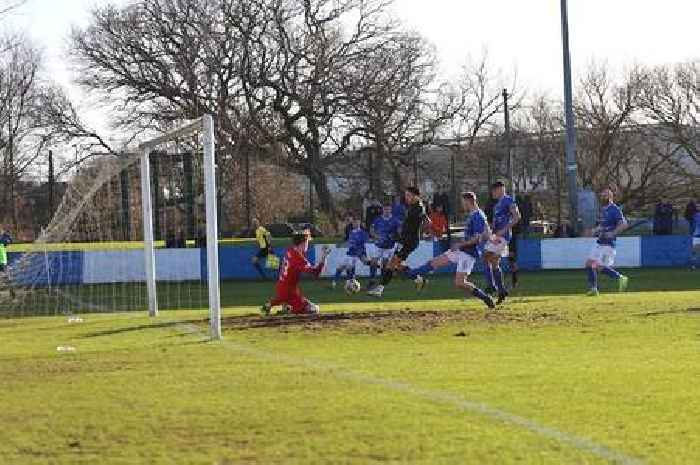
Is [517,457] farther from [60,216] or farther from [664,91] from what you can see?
[664,91]

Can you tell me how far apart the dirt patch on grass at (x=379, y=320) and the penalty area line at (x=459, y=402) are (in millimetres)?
2420

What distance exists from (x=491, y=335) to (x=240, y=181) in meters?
28.6

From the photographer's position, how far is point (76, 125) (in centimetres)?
5553

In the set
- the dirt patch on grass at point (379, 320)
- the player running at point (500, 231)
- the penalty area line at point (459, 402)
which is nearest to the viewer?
the penalty area line at point (459, 402)

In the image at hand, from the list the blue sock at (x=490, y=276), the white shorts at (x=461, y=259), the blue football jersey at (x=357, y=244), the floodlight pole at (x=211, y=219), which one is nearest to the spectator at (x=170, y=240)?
the blue football jersey at (x=357, y=244)

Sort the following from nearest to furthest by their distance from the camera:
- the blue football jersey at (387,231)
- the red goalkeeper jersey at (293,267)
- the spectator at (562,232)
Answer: the red goalkeeper jersey at (293,267) → the blue football jersey at (387,231) → the spectator at (562,232)

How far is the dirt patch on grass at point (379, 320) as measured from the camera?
1634 centimetres

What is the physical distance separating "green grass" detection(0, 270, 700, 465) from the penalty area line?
18 millimetres

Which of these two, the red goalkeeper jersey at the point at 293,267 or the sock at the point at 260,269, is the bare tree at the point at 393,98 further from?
the red goalkeeper jersey at the point at 293,267

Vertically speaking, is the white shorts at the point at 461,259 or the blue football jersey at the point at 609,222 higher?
the blue football jersey at the point at 609,222

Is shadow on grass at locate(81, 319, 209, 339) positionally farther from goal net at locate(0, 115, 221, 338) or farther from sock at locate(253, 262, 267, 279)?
sock at locate(253, 262, 267, 279)

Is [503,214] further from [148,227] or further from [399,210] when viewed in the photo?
[399,210]

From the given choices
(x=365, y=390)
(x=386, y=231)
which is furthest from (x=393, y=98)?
(x=365, y=390)

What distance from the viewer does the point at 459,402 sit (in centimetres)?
929
